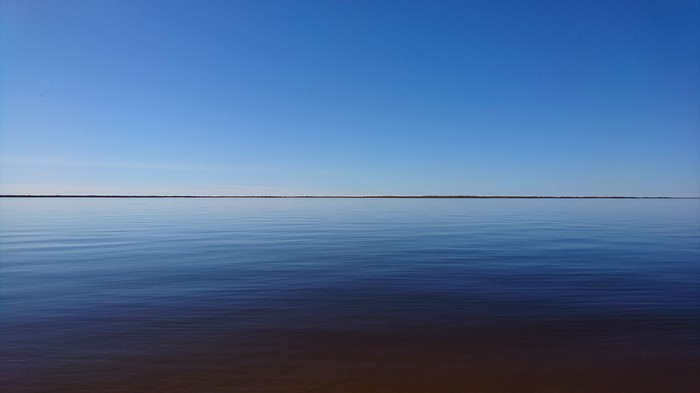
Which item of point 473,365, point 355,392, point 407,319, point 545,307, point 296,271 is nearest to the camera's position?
point 355,392

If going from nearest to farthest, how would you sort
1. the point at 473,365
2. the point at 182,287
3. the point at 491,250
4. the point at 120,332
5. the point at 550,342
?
the point at 473,365 < the point at 550,342 < the point at 120,332 < the point at 182,287 < the point at 491,250

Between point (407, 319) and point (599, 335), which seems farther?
point (407, 319)

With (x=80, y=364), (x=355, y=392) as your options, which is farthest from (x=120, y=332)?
(x=355, y=392)

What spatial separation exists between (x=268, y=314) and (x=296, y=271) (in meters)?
5.11

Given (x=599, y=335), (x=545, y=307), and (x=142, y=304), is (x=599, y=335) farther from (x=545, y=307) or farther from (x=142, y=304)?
(x=142, y=304)

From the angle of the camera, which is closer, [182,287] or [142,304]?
[142,304]

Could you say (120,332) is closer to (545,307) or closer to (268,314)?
(268,314)

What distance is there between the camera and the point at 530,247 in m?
20.6

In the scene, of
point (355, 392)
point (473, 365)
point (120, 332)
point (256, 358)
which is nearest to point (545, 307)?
point (473, 365)

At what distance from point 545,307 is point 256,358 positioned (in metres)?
7.03

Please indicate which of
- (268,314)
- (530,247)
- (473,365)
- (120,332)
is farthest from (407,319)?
(530,247)

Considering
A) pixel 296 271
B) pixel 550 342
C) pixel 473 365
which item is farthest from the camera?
pixel 296 271

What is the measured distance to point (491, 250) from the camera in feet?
63.7

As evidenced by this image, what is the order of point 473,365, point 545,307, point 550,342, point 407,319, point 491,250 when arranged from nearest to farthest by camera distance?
1. point 473,365
2. point 550,342
3. point 407,319
4. point 545,307
5. point 491,250
